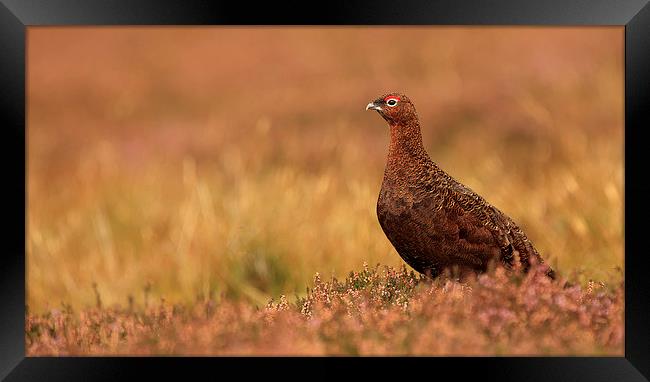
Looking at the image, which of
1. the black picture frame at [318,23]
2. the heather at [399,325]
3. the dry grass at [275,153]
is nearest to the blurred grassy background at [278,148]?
the dry grass at [275,153]

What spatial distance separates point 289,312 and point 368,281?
1.53 ft

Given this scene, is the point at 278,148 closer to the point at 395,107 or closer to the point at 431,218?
the point at 395,107

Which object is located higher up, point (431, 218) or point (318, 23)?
point (318, 23)

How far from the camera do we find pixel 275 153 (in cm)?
938

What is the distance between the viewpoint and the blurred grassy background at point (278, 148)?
5844 millimetres

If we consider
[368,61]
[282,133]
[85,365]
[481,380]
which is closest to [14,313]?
[85,365]

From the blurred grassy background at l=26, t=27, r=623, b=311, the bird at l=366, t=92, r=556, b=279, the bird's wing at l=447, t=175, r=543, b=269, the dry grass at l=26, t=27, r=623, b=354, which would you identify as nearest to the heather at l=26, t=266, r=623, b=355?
the dry grass at l=26, t=27, r=623, b=354

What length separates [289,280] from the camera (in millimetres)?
5805

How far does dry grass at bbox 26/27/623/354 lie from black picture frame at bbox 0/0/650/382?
0.13m

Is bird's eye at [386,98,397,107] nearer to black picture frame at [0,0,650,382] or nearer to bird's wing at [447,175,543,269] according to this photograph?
bird's wing at [447,175,543,269]

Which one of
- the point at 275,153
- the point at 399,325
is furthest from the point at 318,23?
the point at 275,153

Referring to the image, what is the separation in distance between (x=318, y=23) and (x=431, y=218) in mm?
1057

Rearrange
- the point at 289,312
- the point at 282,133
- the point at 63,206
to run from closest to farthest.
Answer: the point at 289,312
the point at 63,206
the point at 282,133

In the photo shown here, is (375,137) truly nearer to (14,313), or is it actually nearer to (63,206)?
(63,206)
